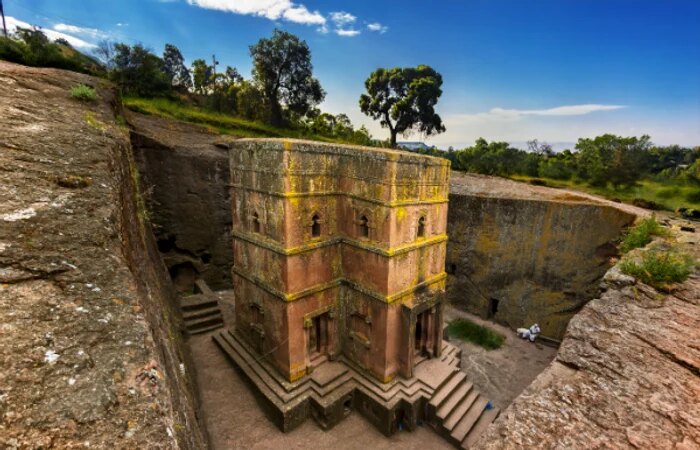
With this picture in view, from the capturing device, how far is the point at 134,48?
871 inches

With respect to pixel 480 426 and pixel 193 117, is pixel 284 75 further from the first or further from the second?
pixel 480 426

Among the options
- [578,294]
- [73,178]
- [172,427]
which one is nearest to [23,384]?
[172,427]

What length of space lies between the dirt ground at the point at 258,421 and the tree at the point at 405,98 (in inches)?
947

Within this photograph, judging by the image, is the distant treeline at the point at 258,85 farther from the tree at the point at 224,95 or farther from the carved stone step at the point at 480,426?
the carved stone step at the point at 480,426

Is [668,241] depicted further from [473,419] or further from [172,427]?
[172,427]

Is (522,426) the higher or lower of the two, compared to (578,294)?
higher

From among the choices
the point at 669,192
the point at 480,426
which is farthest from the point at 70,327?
the point at 669,192

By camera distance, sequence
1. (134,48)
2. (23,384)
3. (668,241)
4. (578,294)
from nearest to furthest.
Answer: (23,384)
(668,241)
(578,294)
(134,48)

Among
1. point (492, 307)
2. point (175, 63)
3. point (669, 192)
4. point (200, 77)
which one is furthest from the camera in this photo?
point (175, 63)

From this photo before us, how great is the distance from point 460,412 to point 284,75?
969 inches

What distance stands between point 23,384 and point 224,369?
999 cm

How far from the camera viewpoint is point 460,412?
9.38 m

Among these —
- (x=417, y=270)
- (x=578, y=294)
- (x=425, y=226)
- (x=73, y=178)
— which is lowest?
(x=578, y=294)

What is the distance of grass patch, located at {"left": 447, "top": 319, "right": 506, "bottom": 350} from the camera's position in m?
14.2
